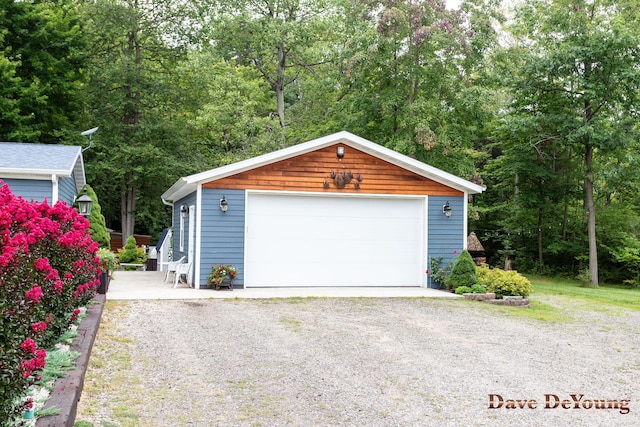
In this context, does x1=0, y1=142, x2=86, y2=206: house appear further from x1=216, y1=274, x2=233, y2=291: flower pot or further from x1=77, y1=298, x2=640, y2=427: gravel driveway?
x1=77, y1=298, x2=640, y2=427: gravel driveway

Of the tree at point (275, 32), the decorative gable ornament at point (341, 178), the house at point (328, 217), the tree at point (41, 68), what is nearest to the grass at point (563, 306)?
the house at point (328, 217)

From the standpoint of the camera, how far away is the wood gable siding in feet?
40.7

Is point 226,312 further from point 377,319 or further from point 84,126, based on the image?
point 84,126

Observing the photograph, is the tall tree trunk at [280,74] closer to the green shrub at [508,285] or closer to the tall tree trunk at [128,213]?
the tall tree trunk at [128,213]

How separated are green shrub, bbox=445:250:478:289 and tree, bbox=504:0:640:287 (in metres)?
8.33

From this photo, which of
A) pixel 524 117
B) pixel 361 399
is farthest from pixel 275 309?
pixel 524 117

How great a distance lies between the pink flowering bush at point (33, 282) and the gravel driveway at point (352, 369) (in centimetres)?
70

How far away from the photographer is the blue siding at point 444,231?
522 inches

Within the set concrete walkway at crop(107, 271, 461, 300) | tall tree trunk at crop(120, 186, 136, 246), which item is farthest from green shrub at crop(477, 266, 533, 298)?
tall tree trunk at crop(120, 186, 136, 246)

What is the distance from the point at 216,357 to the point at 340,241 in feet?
22.7

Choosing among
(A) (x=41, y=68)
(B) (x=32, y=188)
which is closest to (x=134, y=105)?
(A) (x=41, y=68)

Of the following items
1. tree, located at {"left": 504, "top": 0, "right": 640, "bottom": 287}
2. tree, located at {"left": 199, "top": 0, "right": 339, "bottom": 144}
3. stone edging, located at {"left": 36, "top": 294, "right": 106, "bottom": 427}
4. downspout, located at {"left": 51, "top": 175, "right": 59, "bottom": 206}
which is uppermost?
tree, located at {"left": 199, "top": 0, "right": 339, "bottom": 144}

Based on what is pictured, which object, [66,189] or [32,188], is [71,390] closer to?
[32,188]

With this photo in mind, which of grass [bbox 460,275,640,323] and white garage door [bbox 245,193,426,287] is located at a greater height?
white garage door [bbox 245,193,426,287]
